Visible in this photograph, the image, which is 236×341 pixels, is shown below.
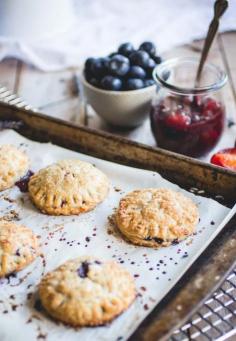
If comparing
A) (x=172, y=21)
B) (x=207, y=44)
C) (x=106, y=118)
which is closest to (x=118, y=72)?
(x=106, y=118)

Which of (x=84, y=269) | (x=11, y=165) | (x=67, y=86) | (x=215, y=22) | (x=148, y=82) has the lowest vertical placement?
(x=67, y=86)

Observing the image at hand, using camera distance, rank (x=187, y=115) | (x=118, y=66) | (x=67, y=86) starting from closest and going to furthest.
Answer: (x=187, y=115), (x=118, y=66), (x=67, y=86)

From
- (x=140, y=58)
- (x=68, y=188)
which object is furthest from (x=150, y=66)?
(x=68, y=188)

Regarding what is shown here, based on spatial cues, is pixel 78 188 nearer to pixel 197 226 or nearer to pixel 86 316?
pixel 197 226

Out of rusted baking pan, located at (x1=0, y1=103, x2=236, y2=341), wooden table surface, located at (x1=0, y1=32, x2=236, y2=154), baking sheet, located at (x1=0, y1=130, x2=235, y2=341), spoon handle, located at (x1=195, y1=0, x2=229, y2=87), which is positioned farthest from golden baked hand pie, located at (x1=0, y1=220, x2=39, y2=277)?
spoon handle, located at (x1=195, y1=0, x2=229, y2=87)

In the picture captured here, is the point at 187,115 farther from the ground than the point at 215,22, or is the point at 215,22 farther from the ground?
the point at 215,22

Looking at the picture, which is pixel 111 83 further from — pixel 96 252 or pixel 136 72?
pixel 96 252

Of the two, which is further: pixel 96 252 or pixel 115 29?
pixel 115 29

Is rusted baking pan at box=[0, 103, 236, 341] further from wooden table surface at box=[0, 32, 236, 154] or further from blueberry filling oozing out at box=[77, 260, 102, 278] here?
wooden table surface at box=[0, 32, 236, 154]
